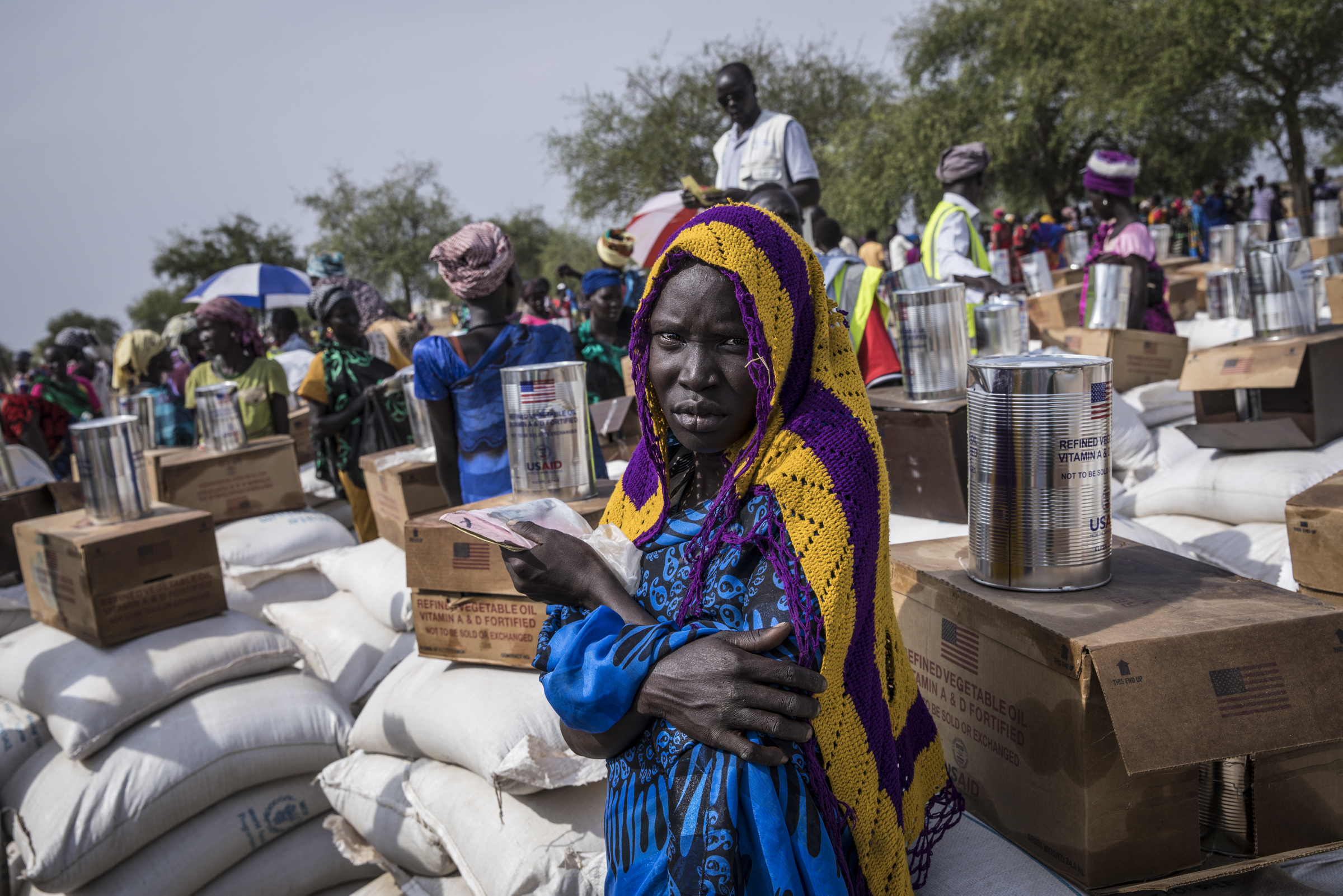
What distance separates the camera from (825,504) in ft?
3.93

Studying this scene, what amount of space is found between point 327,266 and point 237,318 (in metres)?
1.77

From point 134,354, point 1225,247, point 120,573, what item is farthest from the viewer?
point 1225,247

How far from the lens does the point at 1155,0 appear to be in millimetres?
16766

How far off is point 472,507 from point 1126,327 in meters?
3.78

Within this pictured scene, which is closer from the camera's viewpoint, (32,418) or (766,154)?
(766,154)

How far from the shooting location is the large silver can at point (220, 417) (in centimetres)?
430

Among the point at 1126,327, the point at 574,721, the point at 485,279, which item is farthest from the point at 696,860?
the point at 1126,327

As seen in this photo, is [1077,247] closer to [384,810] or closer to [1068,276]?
[1068,276]

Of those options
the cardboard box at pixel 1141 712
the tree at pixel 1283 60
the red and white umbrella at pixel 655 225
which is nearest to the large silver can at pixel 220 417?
the red and white umbrella at pixel 655 225

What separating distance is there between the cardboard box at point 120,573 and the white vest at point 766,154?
10.2 ft

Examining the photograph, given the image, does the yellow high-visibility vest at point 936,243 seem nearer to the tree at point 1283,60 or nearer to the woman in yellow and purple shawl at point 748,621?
the woman in yellow and purple shawl at point 748,621

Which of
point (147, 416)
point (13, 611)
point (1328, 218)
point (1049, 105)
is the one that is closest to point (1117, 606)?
point (13, 611)

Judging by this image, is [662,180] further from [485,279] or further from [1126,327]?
[485,279]

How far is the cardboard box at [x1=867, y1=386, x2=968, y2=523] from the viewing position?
2.69 metres
